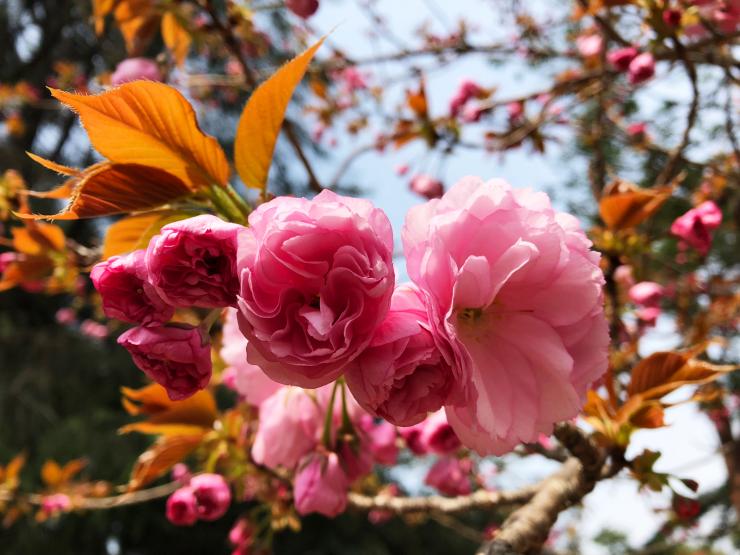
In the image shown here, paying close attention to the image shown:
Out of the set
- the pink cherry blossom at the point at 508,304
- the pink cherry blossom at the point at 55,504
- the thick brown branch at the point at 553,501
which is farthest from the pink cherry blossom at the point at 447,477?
the pink cherry blossom at the point at 55,504

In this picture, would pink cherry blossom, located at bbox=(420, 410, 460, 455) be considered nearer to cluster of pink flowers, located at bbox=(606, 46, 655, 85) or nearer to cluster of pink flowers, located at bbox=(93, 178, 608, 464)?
cluster of pink flowers, located at bbox=(93, 178, 608, 464)

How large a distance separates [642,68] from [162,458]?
0.85m

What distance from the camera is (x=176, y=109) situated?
382mm

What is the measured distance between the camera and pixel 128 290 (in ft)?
1.12

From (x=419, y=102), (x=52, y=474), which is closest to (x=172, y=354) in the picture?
(x=419, y=102)

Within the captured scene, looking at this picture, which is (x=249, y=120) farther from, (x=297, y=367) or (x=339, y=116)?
(x=339, y=116)

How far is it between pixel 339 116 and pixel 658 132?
210 centimetres

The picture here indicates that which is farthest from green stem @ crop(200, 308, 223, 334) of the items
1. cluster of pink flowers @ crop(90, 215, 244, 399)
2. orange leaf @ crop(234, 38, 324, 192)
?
orange leaf @ crop(234, 38, 324, 192)

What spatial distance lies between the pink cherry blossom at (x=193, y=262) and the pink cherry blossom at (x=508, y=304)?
0.10 metres

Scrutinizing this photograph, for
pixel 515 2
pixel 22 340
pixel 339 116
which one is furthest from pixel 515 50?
pixel 22 340

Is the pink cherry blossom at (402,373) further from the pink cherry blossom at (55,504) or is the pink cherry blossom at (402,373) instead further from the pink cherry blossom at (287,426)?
the pink cherry blossom at (55,504)

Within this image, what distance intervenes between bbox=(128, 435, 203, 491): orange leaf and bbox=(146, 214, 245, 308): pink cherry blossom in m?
0.40

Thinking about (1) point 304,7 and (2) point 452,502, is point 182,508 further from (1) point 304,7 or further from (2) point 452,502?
(1) point 304,7

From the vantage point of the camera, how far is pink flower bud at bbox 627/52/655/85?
93 cm
